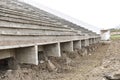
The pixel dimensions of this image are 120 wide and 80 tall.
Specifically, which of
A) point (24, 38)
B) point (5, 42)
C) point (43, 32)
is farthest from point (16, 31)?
point (43, 32)

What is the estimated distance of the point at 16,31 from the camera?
22.5 feet

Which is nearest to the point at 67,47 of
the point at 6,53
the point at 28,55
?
the point at 28,55

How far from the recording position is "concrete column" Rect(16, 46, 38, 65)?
7684 millimetres

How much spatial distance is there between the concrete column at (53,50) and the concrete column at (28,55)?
2564mm

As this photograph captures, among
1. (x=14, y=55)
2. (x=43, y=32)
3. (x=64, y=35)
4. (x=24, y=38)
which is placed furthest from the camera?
(x=64, y=35)

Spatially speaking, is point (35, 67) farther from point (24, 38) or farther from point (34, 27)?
point (34, 27)

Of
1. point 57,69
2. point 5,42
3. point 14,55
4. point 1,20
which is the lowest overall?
point 57,69

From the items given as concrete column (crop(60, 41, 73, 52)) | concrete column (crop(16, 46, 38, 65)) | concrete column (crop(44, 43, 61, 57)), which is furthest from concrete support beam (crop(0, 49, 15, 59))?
concrete column (crop(60, 41, 73, 52))

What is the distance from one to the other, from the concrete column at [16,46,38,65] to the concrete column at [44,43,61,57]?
256 cm

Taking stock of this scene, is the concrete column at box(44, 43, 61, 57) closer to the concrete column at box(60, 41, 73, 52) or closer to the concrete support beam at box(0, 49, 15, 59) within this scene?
the concrete column at box(60, 41, 73, 52)

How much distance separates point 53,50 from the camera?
405 inches

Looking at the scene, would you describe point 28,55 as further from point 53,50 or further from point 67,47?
point 67,47

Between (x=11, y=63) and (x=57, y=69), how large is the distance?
74.7 inches

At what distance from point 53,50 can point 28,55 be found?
2.64 metres
